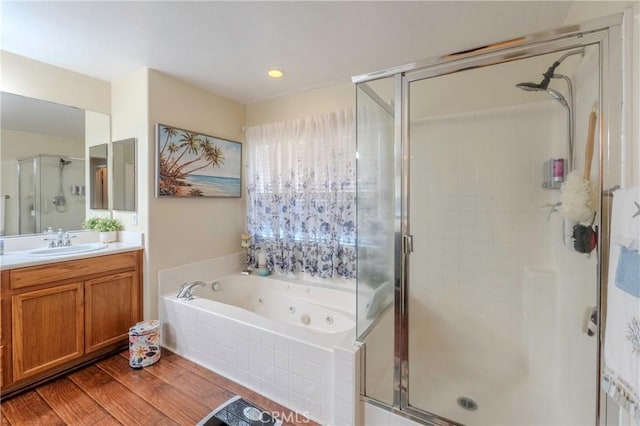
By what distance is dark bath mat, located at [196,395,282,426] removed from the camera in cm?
136

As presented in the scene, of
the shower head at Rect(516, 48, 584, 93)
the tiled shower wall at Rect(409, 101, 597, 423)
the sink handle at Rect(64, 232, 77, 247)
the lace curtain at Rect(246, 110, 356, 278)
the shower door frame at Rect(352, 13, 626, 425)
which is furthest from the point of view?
the lace curtain at Rect(246, 110, 356, 278)

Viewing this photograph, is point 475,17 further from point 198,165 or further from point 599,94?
point 198,165

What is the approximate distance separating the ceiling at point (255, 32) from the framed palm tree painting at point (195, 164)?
1.92 ft

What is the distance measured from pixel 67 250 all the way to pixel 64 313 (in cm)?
54

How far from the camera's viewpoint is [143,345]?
86.0 inches

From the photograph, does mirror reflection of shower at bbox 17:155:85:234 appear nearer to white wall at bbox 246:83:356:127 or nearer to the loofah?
white wall at bbox 246:83:356:127

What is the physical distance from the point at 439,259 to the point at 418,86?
138 centimetres

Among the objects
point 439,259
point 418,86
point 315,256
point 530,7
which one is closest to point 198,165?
point 315,256

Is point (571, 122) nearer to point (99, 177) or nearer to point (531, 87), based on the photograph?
point (531, 87)

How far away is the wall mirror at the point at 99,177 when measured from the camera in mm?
2683

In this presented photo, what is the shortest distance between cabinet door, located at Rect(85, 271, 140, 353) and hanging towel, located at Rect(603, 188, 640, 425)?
9.88 feet

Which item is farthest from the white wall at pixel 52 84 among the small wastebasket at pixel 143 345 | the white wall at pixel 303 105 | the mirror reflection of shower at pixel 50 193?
the small wastebasket at pixel 143 345

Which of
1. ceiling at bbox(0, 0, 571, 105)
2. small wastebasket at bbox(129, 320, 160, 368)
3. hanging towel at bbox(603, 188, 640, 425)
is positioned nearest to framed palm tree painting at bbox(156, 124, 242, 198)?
ceiling at bbox(0, 0, 571, 105)

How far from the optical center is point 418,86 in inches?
74.7
